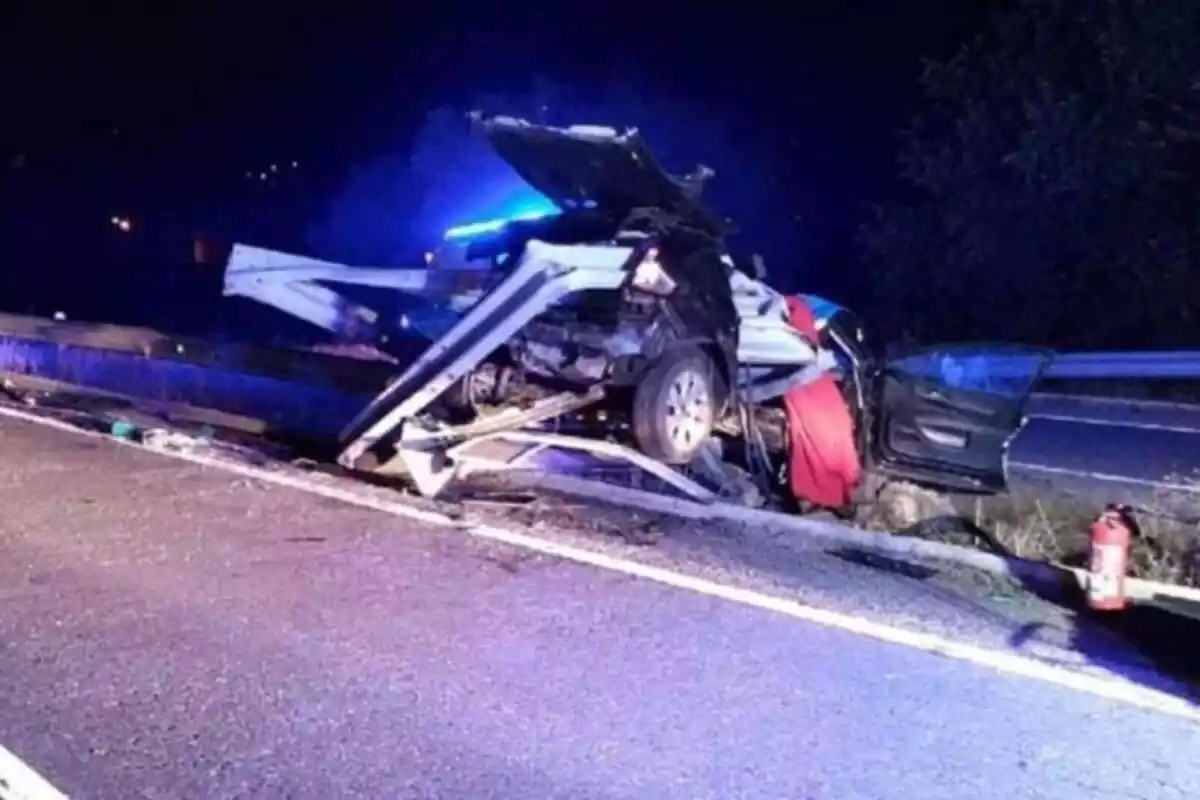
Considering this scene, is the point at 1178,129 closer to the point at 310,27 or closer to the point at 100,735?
the point at 100,735

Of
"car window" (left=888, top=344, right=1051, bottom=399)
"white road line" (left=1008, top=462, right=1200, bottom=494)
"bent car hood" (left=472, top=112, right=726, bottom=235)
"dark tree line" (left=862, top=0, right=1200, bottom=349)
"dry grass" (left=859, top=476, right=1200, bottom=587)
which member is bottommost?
"dry grass" (left=859, top=476, right=1200, bottom=587)

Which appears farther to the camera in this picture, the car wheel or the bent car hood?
the car wheel

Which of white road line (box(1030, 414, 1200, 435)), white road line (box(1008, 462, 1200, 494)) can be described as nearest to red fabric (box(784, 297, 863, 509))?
white road line (box(1008, 462, 1200, 494))

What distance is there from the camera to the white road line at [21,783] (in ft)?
11.8

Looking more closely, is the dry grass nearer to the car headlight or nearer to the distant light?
the car headlight

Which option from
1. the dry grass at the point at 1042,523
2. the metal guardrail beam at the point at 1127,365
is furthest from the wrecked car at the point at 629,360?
the metal guardrail beam at the point at 1127,365

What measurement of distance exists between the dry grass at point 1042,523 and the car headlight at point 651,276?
1909 millimetres

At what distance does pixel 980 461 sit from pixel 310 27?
2178 cm

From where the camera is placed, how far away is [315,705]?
425 centimetres

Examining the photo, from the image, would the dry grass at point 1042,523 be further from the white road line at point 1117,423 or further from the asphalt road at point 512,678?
the white road line at point 1117,423

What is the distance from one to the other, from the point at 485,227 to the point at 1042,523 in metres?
3.72

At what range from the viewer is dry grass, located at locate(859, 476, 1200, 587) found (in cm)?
631

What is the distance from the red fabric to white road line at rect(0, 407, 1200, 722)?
99.8 inches

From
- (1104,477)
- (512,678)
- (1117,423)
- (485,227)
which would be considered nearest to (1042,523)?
(1104,477)
